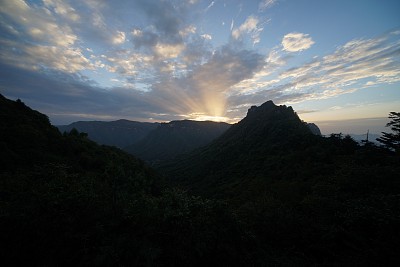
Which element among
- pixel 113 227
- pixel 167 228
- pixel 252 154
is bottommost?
pixel 252 154

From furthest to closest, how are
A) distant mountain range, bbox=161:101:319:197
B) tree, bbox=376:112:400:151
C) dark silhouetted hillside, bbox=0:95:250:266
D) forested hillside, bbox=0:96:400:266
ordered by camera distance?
distant mountain range, bbox=161:101:319:197
tree, bbox=376:112:400:151
forested hillside, bbox=0:96:400:266
dark silhouetted hillside, bbox=0:95:250:266

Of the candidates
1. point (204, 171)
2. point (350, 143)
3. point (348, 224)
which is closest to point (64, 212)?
point (348, 224)

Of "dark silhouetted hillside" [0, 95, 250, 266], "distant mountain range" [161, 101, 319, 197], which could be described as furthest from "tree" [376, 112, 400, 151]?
"dark silhouetted hillside" [0, 95, 250, 266]

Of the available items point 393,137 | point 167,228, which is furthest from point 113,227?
point 393,137

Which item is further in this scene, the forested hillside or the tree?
the tree

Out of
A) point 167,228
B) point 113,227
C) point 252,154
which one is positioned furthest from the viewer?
point 252,154

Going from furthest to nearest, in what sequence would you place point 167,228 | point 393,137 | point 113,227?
1. point 393,137
2. point 167,228
3. point 113,227

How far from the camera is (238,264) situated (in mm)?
8914

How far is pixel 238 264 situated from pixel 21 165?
1107 inches

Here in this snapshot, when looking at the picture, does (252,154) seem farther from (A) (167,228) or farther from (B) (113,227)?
(B) (113,227)

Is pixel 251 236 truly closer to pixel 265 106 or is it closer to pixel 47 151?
pixel 47 151

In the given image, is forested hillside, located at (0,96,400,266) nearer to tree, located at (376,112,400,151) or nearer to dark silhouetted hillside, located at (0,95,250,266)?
dark silhouetted hillside, located at (0,95,250,266)

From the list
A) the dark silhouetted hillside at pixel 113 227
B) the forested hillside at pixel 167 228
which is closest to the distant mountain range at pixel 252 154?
the forested hillside at pixel 167 228

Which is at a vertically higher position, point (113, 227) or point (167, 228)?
point (113, 227)
